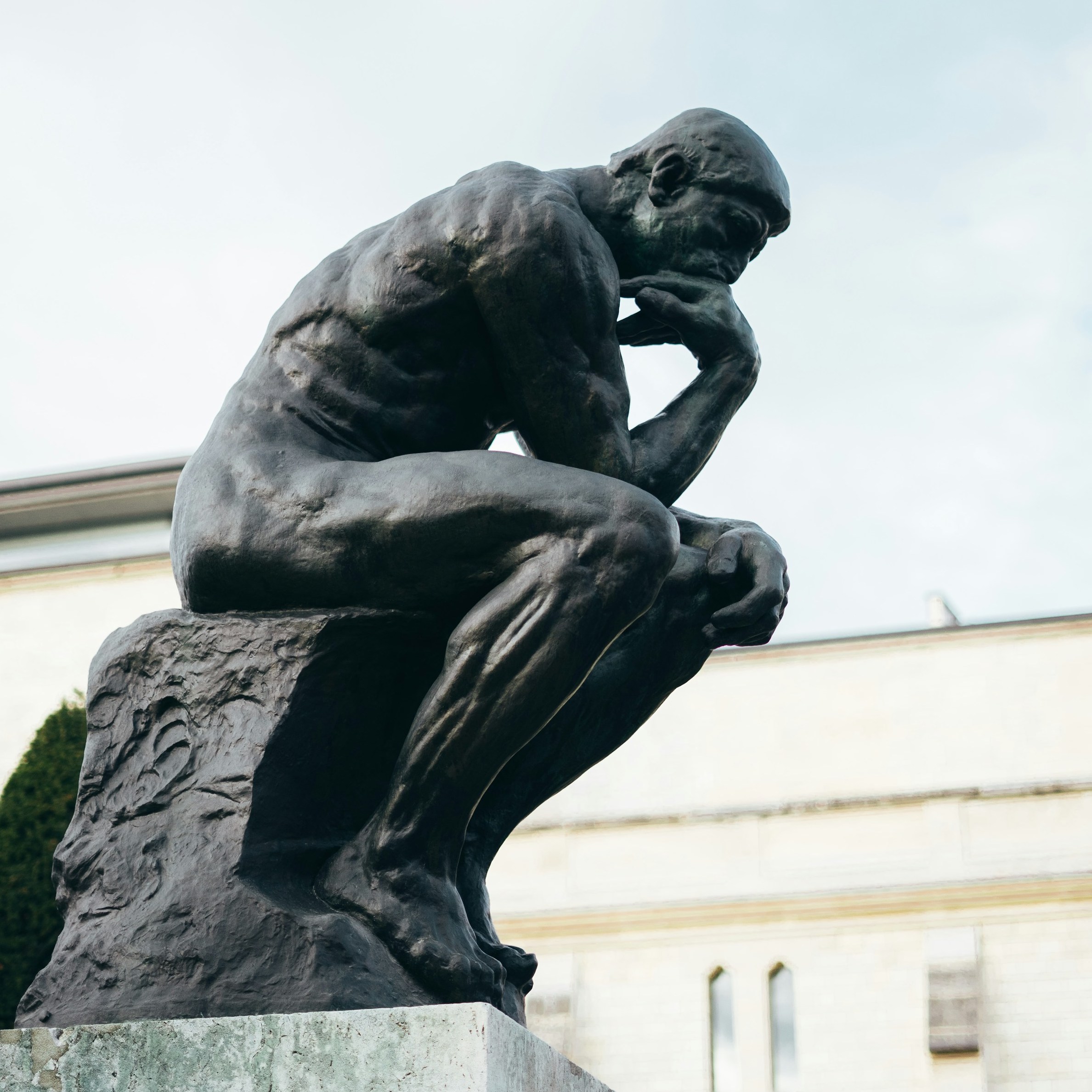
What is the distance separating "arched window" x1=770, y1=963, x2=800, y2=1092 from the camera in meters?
22.2

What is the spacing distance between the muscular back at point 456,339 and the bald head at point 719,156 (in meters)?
0.35

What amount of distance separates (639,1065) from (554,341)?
819 inches

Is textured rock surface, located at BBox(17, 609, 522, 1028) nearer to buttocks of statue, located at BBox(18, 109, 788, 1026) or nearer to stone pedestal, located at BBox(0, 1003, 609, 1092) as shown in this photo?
buttocks of statue, located at BBox(18, 109, 788, 1026)

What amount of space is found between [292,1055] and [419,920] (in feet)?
1.47

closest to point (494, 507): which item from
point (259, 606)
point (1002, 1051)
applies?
point (259, 606)

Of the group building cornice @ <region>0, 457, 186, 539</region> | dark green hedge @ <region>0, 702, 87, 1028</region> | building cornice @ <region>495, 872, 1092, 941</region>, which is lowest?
dark green hedge @ <region>0, 702, 87, 1028</region>

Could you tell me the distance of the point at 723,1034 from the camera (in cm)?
2278

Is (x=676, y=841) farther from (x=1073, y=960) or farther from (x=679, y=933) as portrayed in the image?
(x=1073, y=960)

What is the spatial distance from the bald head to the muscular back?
35 cm

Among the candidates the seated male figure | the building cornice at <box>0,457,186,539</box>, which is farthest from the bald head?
the building cornice at <box>0,457,186,539</box>

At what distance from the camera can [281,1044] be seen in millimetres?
2789

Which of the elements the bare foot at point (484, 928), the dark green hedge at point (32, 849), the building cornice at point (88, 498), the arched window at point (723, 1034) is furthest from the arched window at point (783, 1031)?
the bare foot at point (484, 928)

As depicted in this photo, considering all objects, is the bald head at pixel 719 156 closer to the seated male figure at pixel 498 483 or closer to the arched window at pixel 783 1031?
the seated male figure at pixel 498 483

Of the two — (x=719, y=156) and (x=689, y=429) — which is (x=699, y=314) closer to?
(x=689, y=429)
